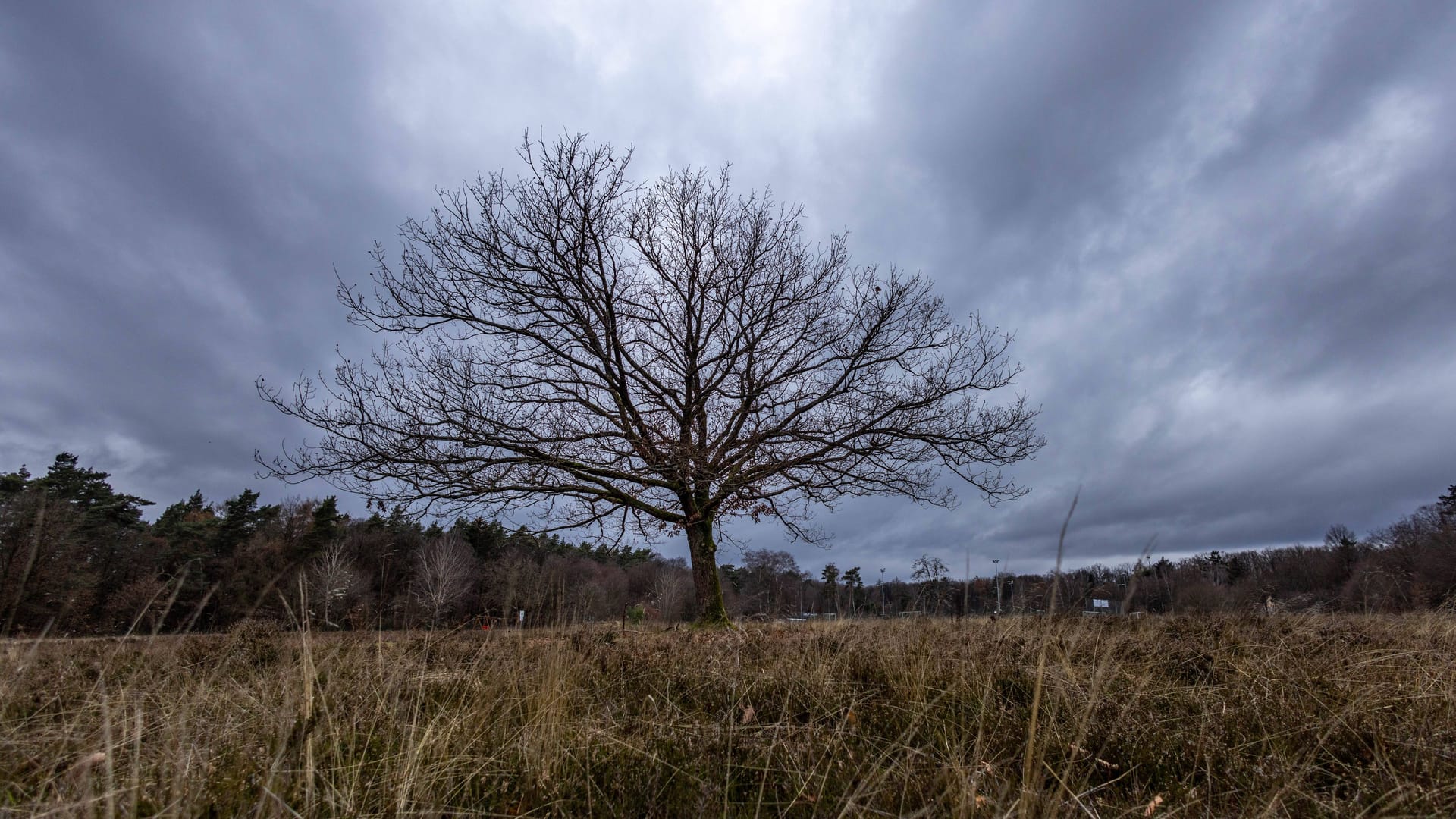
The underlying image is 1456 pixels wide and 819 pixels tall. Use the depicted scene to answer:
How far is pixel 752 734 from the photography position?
8.97 ft

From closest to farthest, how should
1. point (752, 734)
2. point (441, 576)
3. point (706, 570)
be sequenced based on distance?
point (752, 734) < point (441, 576) < point (706, 570)

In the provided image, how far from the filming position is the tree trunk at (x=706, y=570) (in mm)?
11414

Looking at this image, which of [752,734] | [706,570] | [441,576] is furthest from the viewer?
[706,570]

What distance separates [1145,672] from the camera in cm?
364

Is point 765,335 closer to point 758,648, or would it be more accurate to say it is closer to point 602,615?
point 602,615

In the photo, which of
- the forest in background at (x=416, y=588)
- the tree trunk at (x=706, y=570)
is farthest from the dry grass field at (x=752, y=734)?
the tree trunk at (x=706, y=570)

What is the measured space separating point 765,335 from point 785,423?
2024mm

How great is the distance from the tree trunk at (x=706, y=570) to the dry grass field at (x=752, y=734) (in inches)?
277

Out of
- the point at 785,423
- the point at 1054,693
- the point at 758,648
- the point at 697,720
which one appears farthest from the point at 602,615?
the point at 1054,693

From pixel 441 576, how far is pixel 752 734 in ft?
20.9

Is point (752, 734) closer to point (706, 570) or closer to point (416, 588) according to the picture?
point (706, 570)

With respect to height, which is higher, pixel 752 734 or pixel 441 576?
pixel 441 576

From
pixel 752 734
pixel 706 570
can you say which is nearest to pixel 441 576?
pixel 706 570

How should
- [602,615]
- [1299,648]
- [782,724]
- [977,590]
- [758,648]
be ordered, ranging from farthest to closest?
[602,615] → [977,590] → [758,648] → [1299,648] → [782,724]
